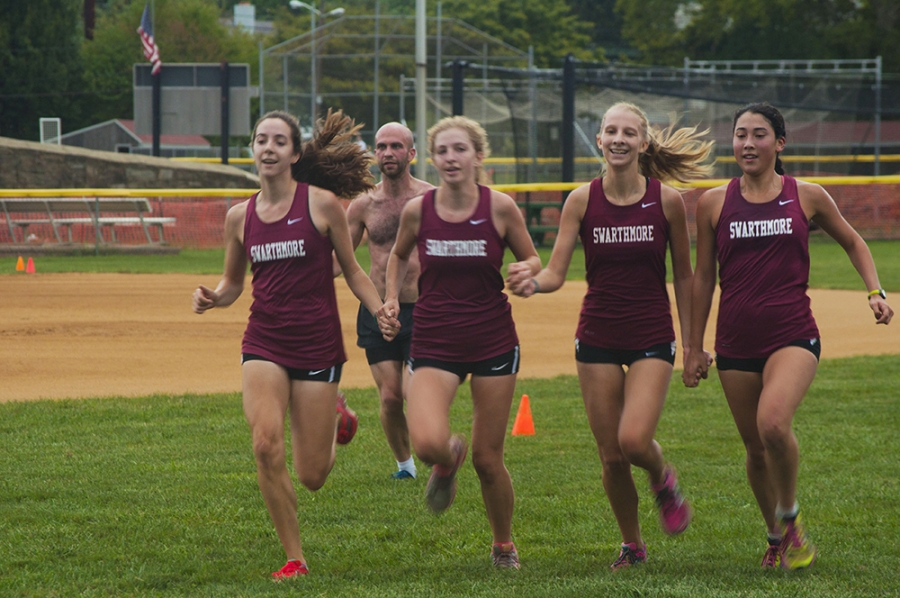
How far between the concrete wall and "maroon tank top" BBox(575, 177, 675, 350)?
78.7 feet

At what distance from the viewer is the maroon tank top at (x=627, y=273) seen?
562 centimetres

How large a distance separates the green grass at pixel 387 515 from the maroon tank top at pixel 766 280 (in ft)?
3.57

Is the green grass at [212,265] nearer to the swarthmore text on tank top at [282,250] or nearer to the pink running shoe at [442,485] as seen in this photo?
the pink running shoe at [442,485]

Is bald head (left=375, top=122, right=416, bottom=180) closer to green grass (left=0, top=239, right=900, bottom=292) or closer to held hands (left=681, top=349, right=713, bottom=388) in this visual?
held hands (left=681, top=349, right=713, bottom=388)

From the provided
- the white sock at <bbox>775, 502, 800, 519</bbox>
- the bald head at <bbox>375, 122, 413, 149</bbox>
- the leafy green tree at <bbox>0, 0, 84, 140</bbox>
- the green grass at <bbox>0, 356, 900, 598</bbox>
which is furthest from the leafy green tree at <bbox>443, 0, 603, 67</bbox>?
the white sock at <bbox>775, 502, 800, 519</bbox>

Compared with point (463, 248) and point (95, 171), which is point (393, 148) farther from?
point (95, 171)

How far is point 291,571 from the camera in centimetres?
546

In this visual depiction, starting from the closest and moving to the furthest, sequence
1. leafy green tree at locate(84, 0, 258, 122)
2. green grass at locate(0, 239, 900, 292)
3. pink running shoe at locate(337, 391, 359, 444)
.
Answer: pink running shoe at locate(337, 391, 359, 444) < green grass at locate(0, 239, 900, 292) < leafy green tree at locate(84, 0, 258, 122)

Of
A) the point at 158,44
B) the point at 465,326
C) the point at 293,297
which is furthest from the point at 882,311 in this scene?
→ the point at 158,44

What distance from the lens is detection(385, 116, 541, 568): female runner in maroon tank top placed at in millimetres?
5609

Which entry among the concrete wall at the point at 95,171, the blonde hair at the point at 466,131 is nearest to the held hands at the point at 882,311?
the blonde hair at the point at 466,131

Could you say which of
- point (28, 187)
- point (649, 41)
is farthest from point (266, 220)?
point (649, 41)

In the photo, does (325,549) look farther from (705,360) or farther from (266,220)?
(705,360)

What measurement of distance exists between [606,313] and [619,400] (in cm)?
42
